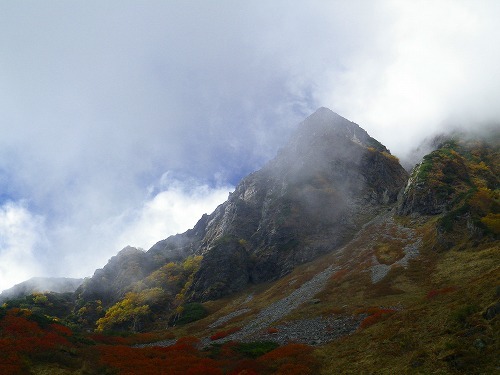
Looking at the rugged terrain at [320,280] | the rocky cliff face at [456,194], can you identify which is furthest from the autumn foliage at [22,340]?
the rocky cliff face at [456,194]

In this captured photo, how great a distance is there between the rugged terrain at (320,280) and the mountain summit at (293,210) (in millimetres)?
628

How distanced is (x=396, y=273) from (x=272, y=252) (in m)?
55.4

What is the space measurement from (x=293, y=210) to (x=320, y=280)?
47742mm

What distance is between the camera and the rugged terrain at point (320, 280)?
85.0 feet

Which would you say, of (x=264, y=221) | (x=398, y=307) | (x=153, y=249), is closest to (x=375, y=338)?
(x=398, y=307)

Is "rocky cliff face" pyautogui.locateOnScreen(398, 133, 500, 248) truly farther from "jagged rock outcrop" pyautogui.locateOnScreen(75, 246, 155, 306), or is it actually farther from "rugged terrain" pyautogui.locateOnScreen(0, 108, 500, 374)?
"jagged rock outcrop" pyautogui.locateOnScreen(75, 246, 155, 306)

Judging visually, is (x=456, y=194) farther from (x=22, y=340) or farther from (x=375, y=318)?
(x=22, y=340)

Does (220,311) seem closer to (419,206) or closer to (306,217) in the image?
(306,217)

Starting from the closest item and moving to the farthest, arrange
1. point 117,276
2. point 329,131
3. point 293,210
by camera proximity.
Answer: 1. point 293,210
2. point 117,276
3. point 329,131

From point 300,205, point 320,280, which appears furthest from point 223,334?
point 300,205

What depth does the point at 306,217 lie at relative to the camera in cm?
11562

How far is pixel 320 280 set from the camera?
7319cm

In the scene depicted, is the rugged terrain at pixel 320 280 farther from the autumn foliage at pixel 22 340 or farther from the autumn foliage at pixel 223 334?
the autumn foliage at pixel 22 340

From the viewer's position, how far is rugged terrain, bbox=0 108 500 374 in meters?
25.9
